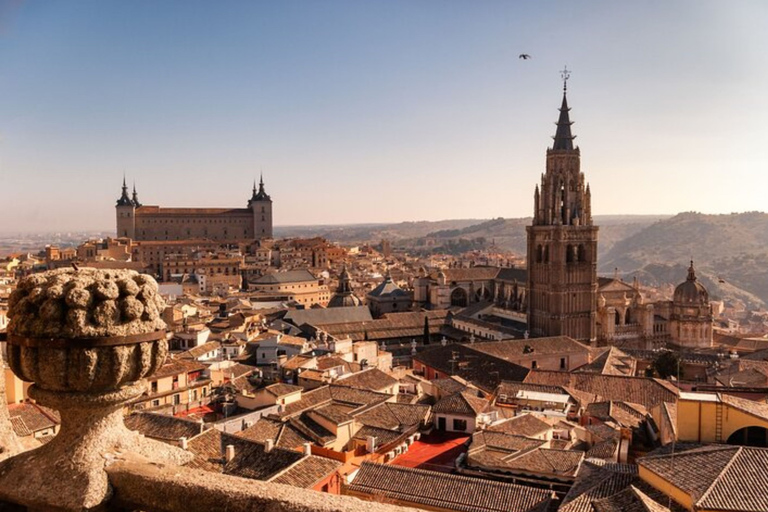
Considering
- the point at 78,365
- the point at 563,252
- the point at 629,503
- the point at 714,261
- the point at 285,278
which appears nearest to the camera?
the point at 78,365

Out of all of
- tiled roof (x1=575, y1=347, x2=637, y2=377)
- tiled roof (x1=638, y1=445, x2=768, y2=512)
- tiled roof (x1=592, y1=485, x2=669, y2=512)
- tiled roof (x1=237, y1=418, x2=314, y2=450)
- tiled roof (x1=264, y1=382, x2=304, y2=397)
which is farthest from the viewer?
tiled roof (x1=575, y1=347, x2=637, y2=377)

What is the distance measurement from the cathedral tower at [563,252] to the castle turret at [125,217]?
83.5 metres

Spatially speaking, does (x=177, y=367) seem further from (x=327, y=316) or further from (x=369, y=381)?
(x=327, y=316)

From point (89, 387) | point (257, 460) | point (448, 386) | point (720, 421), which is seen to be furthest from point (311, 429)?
point (89, 387)

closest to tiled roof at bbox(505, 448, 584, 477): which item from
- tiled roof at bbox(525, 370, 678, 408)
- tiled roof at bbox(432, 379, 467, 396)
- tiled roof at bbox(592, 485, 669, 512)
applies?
tiled roof at bbox(592, 485, 669, 512)

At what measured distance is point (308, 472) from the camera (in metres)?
14.5

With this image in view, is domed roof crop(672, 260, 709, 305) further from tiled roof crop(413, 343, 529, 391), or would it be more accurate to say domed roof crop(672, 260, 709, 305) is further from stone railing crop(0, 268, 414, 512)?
stone railing crop(0, 268, 414, 512)

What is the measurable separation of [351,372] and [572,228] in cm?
2693

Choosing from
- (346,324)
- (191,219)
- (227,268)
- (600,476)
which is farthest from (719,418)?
(191,219)

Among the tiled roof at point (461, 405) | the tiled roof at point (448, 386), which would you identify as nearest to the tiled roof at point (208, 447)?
the tiled roof at point (461, 405)

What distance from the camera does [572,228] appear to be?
4916 centimetres

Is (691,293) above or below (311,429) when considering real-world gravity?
above

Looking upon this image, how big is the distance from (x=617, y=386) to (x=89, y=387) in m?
26.4

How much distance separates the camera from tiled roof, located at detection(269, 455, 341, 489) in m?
13.9
